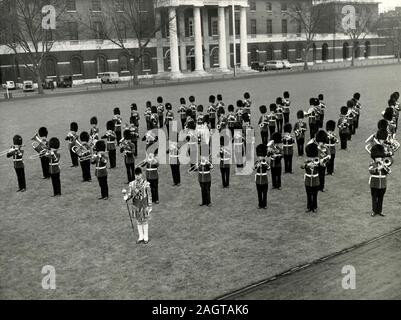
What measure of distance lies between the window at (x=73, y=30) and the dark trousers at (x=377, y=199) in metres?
54.3

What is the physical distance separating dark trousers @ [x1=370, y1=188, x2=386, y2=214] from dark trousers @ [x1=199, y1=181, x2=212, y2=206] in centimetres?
397

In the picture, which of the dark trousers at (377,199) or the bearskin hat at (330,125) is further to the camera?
the bearskin hat at (330,125)

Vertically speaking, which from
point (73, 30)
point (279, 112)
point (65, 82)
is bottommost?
point (279, 112)

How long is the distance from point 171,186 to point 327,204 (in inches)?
192

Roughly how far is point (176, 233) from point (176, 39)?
171ft

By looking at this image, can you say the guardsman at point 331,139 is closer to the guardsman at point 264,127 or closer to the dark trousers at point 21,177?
the guardsman at point 264,127

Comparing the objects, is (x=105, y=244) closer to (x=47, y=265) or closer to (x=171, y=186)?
(x=47, y=265)

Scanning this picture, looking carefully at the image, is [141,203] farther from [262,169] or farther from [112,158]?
[112,158]

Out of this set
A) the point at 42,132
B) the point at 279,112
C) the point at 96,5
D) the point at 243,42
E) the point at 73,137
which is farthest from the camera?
the point at 243,42

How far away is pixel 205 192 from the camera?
11945 mm

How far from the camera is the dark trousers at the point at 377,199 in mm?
10305

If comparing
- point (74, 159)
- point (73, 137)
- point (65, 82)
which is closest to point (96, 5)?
point (65, 82)

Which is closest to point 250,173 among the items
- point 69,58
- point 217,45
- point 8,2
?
point 8,2

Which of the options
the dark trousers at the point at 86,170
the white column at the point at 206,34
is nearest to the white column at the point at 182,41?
the white column at the point at 206,34
